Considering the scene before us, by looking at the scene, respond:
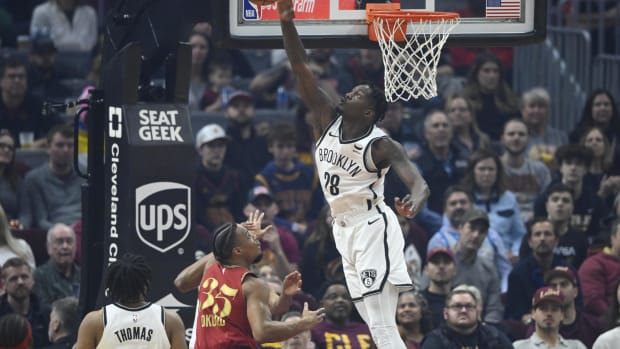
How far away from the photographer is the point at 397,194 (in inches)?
549

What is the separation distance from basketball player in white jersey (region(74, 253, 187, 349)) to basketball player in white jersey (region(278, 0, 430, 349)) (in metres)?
1.28

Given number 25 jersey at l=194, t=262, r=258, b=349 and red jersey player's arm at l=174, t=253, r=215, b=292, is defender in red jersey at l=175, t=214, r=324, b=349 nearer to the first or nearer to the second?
number 25 jersey at l=194, t=262, r=258, b=349

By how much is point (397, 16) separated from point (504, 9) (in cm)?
84

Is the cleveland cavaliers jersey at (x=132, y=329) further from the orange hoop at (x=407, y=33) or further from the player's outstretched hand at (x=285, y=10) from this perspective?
the orange hoop at (x=407, y=33)

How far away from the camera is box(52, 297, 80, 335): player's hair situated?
11.5 meters

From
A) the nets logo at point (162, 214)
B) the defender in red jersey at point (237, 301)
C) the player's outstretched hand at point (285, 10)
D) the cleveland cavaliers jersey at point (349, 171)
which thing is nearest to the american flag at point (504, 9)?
the cleveland cavaliers jersey at point (349, 171)

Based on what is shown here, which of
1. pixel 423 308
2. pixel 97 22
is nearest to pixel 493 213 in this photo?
pixel 423 308

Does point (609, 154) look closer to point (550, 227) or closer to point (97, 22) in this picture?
point (550, 227)

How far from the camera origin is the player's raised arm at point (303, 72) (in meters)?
9.02

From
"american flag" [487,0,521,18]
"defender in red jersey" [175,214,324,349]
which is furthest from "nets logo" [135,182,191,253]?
"american flag" [487,0,521,18]

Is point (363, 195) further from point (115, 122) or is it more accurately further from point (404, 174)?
point (115, 122)

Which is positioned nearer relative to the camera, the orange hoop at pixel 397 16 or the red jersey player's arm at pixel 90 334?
the red jersey player's arm at pixel 90 334

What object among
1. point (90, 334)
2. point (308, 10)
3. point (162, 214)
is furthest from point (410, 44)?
point (90, 334)

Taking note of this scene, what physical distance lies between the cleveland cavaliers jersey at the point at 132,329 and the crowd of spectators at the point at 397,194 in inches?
74.6
